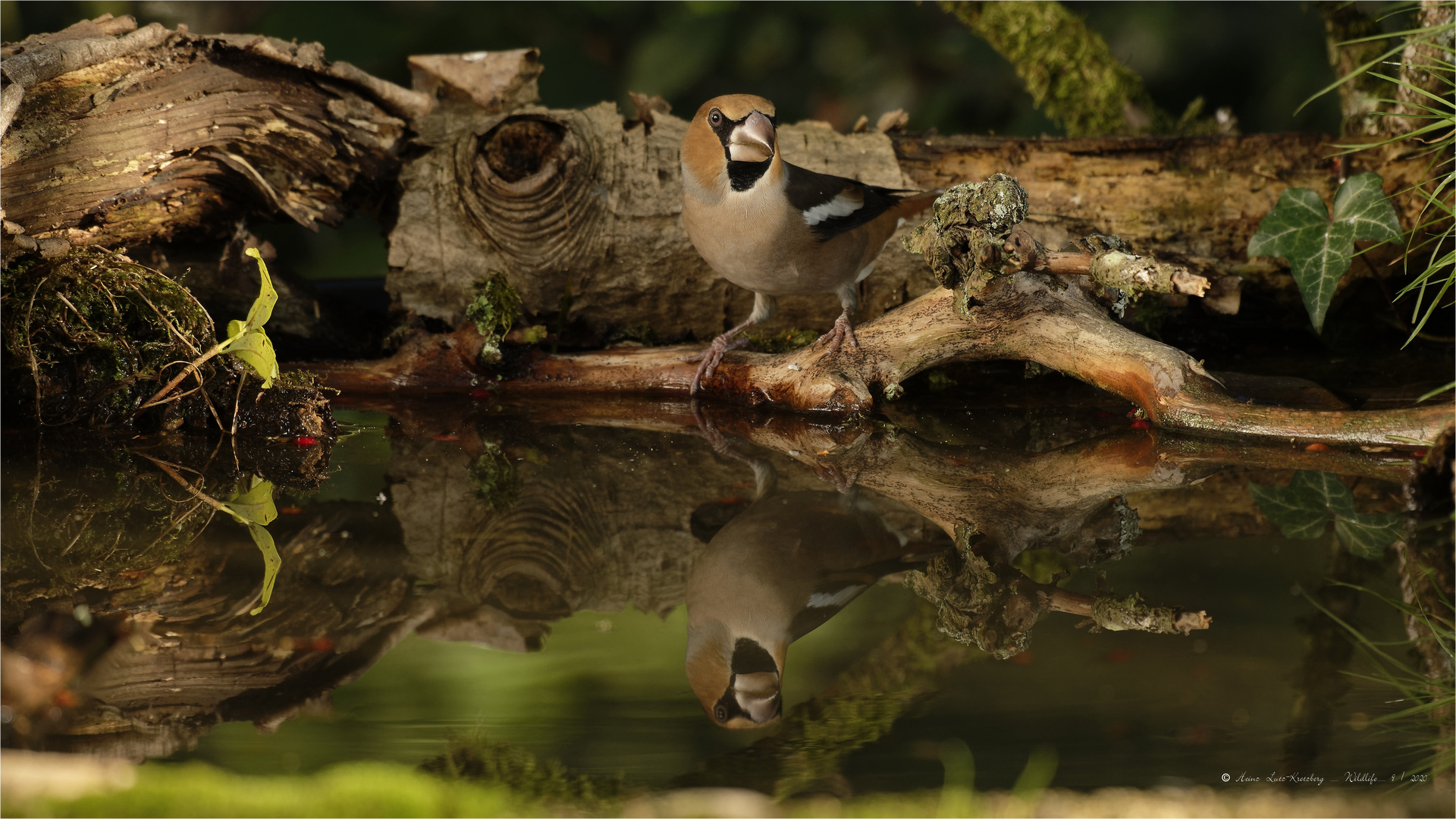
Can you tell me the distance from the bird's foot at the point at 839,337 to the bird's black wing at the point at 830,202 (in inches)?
10.7

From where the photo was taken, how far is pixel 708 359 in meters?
3.35

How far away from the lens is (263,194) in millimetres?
3455

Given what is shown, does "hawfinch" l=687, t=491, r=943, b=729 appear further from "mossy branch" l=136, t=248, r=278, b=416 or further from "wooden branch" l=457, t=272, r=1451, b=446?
"mossy branch" l=136, t=248, r=278, b=416

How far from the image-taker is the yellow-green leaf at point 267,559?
181 cm

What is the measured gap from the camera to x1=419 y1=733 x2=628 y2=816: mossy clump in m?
1.26

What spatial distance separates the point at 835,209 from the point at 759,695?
1.83 metres

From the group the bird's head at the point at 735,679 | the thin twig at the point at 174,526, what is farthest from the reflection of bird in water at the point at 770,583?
the thin twig at the point at 174,526

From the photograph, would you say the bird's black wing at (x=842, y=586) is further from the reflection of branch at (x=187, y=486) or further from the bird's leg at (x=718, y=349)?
the bird's leg at (x=718, y=349)

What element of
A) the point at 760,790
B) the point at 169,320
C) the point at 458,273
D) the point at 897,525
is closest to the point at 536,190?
the point at 458,273

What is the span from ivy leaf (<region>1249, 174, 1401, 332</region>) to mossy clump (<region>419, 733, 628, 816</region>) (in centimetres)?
297

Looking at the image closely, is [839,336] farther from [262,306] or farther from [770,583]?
[262,306]

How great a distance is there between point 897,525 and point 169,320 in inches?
85.9

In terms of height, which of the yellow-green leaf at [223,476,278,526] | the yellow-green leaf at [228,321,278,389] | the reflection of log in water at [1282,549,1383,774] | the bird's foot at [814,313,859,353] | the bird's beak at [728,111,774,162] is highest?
the bird's beak at [728,111,774,162]

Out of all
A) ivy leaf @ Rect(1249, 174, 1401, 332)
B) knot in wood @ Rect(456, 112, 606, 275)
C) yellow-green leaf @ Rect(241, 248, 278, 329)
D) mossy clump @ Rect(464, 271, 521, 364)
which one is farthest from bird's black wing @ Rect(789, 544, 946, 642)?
knot in wood @ Rect(456, 112, 606, 275)
